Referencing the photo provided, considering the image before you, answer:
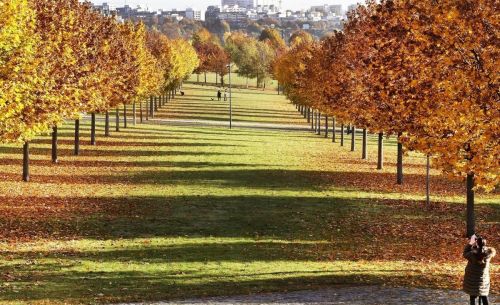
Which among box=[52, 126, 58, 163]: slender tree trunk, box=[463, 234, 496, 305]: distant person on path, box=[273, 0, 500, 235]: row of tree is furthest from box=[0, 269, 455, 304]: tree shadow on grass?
box=[52, 126, 58, 163]: slender tree trunk

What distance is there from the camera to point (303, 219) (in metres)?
30.3

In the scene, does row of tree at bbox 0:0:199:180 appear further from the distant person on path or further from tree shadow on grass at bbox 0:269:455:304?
the distant person on path

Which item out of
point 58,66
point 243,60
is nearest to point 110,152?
point 58,66

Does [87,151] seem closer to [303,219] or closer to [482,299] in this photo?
[303,219]

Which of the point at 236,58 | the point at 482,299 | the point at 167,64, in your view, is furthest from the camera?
the point at 236,58

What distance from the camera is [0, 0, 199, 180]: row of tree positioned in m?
28.5

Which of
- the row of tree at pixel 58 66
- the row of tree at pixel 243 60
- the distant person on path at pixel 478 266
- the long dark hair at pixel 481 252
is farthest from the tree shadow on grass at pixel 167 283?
the row of tree at pixel 243 60

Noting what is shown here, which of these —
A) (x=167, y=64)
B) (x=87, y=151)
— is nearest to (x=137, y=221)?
(x=87, y=151)

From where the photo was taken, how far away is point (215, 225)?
28.9m

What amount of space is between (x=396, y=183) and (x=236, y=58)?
135185 millimetres

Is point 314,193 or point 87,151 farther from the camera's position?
point 87,151

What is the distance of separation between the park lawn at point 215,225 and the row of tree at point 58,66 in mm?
3595

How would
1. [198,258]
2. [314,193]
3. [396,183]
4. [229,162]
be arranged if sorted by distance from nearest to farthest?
1. [198,258]
2. [314,193]
3. [396,183]
4. [229,162]

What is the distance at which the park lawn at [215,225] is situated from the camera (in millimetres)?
20312
